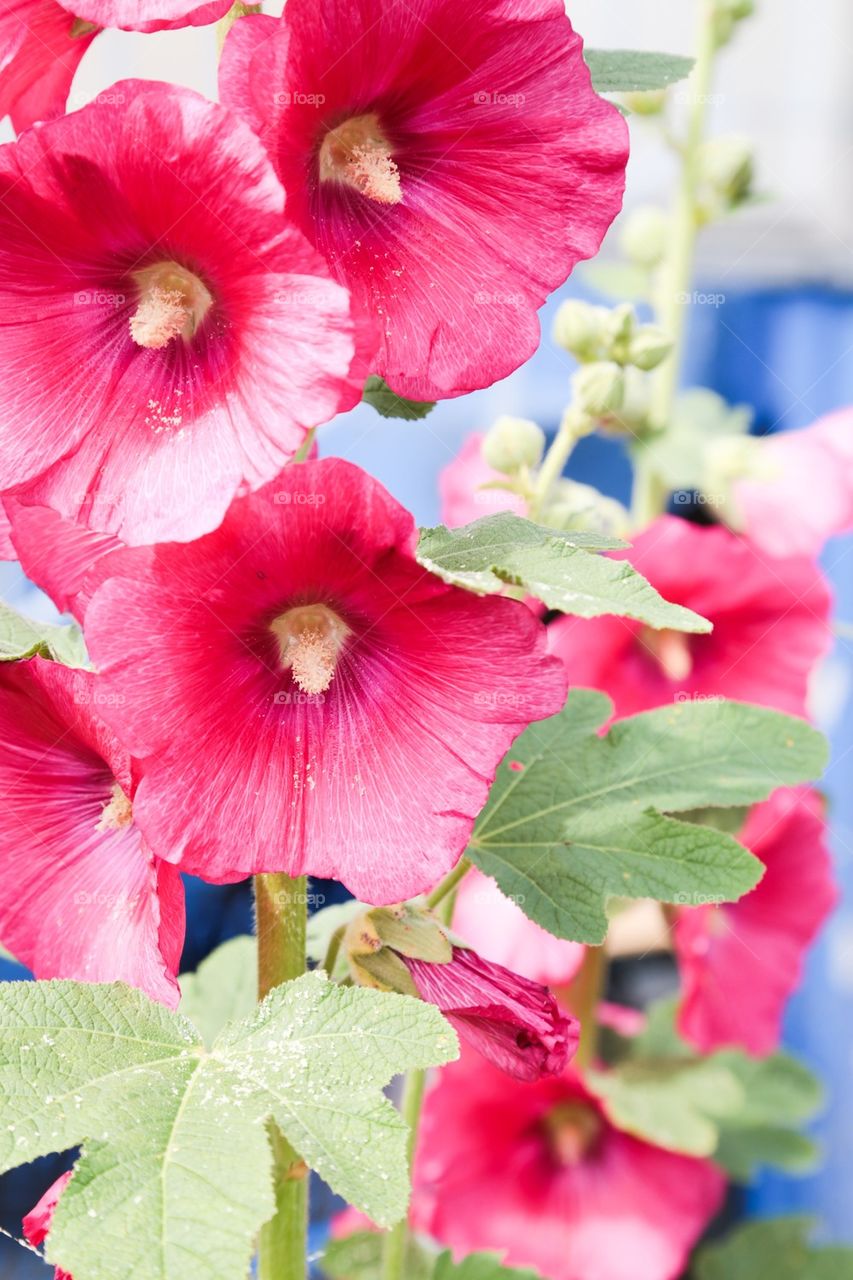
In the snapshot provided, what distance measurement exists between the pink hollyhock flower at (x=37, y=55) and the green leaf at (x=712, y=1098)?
0.91 metres

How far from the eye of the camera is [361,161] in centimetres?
61

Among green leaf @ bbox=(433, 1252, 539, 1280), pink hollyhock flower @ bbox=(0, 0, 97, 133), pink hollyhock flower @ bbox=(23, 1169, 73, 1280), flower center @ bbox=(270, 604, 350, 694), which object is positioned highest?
pink hollyhock flower @ bbox=(0, 0, 97, 133)

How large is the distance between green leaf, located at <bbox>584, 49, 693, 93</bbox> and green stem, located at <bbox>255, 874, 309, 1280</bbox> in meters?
0.42

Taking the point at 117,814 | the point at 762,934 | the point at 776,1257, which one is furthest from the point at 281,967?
the point at 776,1257

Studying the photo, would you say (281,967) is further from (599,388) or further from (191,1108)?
(599,388)

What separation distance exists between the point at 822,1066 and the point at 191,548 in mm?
1822

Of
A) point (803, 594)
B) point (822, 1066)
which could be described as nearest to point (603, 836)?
point (803, 594)

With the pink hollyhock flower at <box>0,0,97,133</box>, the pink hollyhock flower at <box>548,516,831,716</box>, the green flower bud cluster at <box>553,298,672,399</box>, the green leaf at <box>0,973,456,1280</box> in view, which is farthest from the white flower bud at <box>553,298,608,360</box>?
the green leaf at <box>0,973,456,1280</box>

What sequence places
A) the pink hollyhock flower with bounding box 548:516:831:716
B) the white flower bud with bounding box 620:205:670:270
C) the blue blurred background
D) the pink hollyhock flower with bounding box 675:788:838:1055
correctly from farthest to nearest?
the blue blurred background, the white flower bud with bounding box 620:205:670:270, the pink hollyhock flower with bounding box 675:788:838:1055, the pink hollyhock flower with bounding box 548:516:831:716

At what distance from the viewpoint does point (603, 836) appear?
2.45ft

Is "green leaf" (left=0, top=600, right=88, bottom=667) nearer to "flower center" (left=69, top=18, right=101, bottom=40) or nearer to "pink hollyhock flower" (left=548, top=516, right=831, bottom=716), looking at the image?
"flower center" (left=69, top=18, right=101, bottom=40)

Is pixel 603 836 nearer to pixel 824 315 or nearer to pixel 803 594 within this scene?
pixel 803 594

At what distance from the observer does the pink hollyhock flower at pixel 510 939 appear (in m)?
1.18

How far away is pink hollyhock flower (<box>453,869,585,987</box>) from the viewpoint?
1179 millimetres
